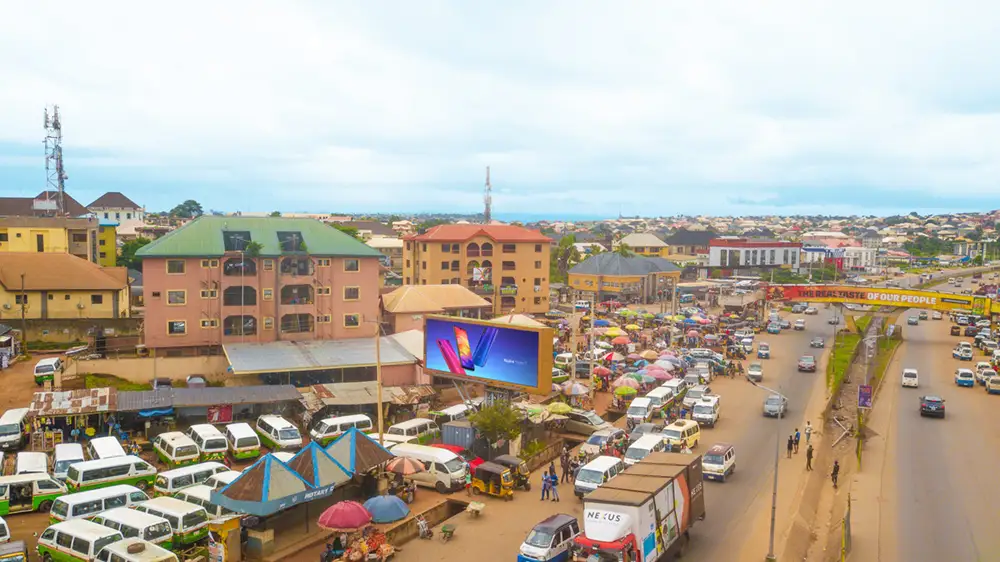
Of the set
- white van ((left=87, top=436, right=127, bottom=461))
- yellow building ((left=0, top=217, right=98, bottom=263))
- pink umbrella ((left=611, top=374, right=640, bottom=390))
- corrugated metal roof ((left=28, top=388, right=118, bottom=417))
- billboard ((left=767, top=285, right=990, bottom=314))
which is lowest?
pink umbrella ((left=611, top=374, right=640, bottom=390))

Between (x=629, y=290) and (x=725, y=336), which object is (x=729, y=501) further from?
(x=629, y=290)

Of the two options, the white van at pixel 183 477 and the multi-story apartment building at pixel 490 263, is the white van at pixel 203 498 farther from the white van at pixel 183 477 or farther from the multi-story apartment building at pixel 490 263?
the multi-story apartment building at pixel 490 263

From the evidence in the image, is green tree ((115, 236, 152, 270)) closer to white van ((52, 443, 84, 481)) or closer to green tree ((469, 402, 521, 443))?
white van ((52, 443, 84, 481))

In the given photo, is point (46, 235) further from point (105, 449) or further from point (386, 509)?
point (386, 509)

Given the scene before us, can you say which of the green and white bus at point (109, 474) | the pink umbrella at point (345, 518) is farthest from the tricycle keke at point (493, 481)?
the green and white bus at point (109, 474)

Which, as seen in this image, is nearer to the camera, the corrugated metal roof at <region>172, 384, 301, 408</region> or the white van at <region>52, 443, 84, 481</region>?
the white van at <region>52, 443, 84, 481</region>

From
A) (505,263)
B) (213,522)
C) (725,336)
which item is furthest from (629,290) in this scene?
(213,522)

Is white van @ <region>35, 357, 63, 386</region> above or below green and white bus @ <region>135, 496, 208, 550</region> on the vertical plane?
above

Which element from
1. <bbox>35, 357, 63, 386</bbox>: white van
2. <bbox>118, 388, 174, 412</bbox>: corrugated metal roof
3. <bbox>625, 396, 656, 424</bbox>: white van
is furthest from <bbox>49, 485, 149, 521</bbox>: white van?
<bbox>625, 396, 656, 424</bbox>: white van
